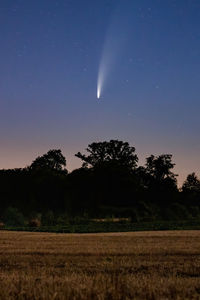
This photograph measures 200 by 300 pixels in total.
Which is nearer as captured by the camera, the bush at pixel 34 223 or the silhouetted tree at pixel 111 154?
the bush at pixel 34 223

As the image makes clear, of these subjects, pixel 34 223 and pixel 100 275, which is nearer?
pixel 100 275

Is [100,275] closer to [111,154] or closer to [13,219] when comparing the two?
[13,219]

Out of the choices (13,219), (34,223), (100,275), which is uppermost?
(13,219)

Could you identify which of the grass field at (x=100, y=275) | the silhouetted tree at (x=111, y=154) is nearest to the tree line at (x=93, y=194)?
the silhouetted tree at (x=111, y=154)

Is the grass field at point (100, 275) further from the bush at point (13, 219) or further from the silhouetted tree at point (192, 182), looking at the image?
the silhouetted tree at point (192, 182)

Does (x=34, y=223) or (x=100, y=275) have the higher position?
(x=34, y=223)

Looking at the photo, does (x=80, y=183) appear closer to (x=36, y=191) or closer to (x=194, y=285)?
(x=36, y=191)

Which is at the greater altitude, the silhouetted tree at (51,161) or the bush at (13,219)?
the silhouetted tree at (51,161)

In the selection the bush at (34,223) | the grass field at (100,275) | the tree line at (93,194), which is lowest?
the grass field at (100,275)

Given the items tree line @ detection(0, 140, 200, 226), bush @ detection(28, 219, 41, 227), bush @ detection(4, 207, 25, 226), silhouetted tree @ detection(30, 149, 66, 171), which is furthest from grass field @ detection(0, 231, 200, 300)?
silhouetted tree @ detection(30, 149, 66, 171)

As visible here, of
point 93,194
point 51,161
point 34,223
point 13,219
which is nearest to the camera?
point 34,223

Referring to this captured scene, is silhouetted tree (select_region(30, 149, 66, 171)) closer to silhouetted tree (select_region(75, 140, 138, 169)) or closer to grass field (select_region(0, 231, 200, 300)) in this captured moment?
silhouetted tree (select_region(75, 140, 138, 169))

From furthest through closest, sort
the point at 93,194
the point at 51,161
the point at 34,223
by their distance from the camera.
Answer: the point at 51,161, the point at 93,194, the point at 34,223

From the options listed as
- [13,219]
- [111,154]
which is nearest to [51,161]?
[111,154]
